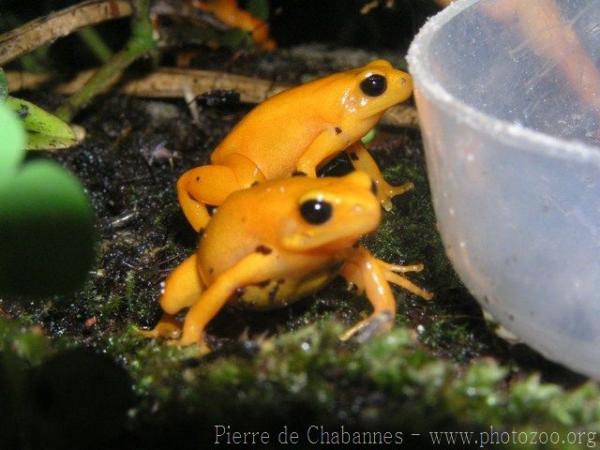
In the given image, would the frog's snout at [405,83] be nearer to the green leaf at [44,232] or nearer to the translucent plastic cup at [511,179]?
the translucent plastic cup at [511,179]

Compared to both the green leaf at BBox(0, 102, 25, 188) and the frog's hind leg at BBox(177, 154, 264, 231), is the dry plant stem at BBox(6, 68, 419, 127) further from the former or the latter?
the green leaf at BBox(0, 102, 25, 188)

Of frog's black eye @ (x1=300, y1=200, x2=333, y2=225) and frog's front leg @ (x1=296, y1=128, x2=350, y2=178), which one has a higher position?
frog's black eye @ (x1=300, y1=200, x2=333, y2=225)

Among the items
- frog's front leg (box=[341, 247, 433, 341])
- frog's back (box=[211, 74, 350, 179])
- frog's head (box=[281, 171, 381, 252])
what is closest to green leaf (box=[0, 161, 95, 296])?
frog's head (box=[281, 171, 381, 252])

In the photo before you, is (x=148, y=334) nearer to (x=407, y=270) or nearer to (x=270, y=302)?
(x=270, y=302)

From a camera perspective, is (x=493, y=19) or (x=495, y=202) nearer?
(x=495, y=202)

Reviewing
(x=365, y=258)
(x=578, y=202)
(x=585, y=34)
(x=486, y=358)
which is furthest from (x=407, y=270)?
(x=585, y=34)

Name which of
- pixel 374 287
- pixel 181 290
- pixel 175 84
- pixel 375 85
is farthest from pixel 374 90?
pixel 175 84

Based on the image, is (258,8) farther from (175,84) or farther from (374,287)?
(374,287)
